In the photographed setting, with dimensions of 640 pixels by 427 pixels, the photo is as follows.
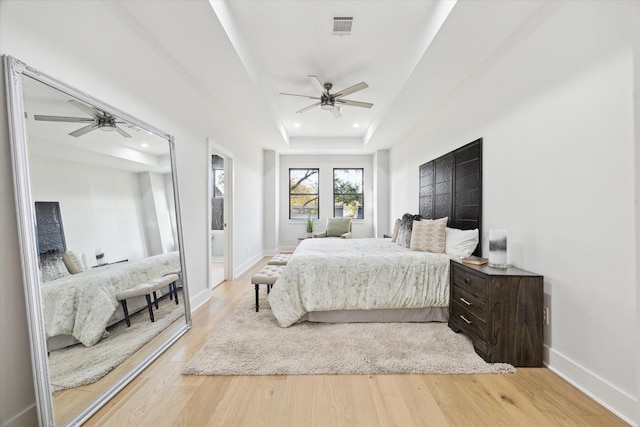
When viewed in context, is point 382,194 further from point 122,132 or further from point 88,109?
point 88,109

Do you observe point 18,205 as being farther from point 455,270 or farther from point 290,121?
point 290,121

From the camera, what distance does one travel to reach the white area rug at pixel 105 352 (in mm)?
1356

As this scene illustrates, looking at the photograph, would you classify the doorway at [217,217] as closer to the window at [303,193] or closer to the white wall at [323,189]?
the white wall at [323,189]

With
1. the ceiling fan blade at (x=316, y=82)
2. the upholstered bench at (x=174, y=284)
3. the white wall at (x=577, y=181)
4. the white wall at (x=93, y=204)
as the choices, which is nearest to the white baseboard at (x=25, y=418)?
the white wall at (x=93, y=204)

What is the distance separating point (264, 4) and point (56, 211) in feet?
6.99

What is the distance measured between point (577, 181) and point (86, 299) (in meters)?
3.00

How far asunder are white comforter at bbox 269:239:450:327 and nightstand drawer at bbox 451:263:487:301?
0.16 meters

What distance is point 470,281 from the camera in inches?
86.7

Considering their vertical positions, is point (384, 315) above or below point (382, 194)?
below

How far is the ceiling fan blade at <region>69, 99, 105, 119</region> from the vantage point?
1568 millimetres

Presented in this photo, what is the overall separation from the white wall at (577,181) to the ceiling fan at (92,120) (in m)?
3.01

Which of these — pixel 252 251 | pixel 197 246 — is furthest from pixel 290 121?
pixel 197 246

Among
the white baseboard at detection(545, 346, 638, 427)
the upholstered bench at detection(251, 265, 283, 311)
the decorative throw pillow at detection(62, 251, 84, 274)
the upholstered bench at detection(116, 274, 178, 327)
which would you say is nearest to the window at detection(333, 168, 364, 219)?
the upholstered bench at detection(251, 265, 283, 311)

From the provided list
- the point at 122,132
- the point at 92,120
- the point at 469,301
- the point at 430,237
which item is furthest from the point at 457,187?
the point at 92,120
